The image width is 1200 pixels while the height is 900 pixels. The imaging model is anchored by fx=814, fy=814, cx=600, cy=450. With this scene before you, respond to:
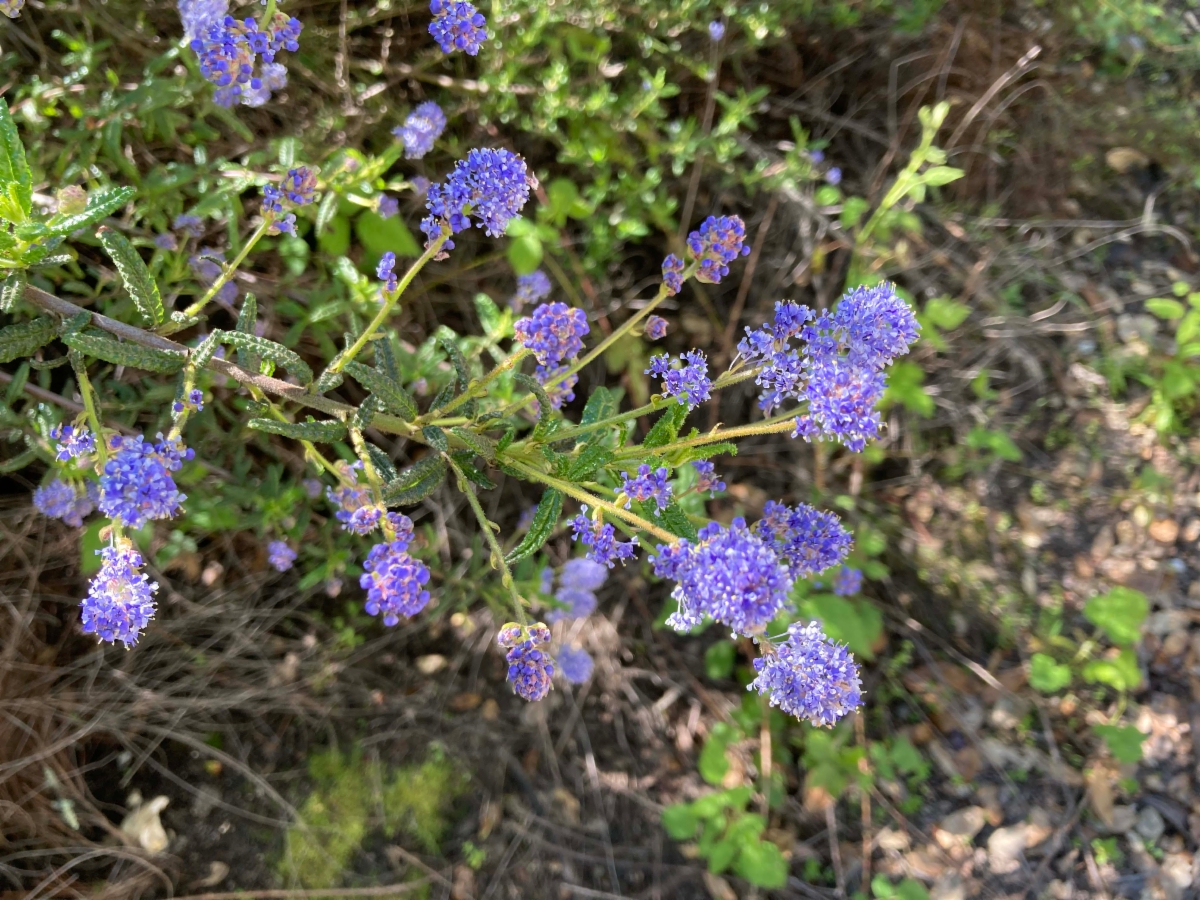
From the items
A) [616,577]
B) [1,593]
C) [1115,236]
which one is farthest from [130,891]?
[1115,236]

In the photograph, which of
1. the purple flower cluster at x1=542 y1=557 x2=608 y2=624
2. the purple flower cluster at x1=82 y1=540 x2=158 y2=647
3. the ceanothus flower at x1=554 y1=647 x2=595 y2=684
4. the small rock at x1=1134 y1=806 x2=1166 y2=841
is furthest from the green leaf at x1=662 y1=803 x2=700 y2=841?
the purple flower cluster at x1=82 y1=540 x2=158 y2=647

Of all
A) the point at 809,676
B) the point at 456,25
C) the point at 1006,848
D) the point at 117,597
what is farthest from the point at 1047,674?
the point at 117,597

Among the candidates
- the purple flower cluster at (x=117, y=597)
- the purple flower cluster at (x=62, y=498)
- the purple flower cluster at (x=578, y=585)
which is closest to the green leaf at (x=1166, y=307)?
the purple flower cluster at (x=578, y=585)

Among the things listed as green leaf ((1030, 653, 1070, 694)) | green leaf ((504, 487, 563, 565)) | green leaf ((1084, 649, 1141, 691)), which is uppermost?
green leaf ((504, 487, 563, 565))

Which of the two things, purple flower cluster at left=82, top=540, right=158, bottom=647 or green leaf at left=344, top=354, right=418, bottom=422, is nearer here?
purple flower cluster at left=82, top=540, right=158, bottom=647

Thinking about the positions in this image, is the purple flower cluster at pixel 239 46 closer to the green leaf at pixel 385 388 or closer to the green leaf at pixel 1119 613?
the green leaf at pixel 385 388

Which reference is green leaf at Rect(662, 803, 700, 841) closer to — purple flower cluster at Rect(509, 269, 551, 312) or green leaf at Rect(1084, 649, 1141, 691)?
green leaf at Rect(1084, 649, 1141, 691)
